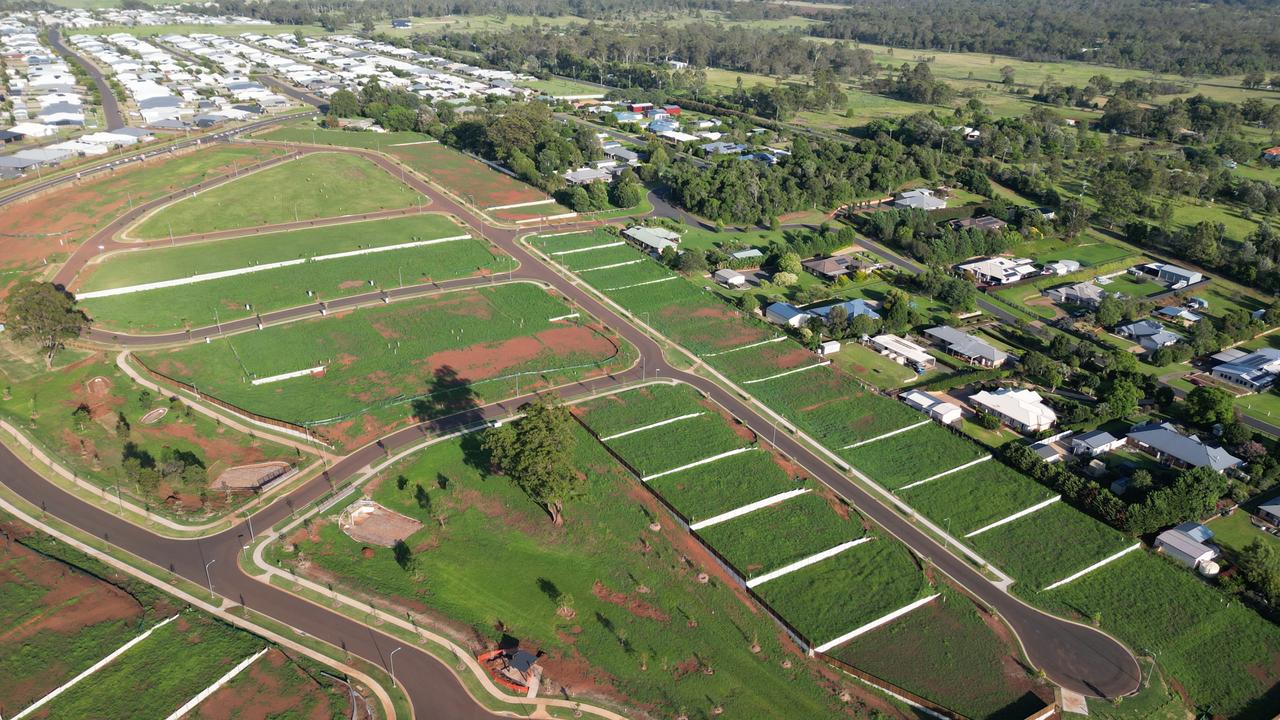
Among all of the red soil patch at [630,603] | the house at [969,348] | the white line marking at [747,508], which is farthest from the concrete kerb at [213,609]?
the house at [969,348]

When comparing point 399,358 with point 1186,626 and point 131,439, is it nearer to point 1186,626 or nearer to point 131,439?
point 131,439

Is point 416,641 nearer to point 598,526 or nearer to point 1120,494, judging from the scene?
point 598,526

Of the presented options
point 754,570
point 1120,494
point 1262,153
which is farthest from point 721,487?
point 1262,153

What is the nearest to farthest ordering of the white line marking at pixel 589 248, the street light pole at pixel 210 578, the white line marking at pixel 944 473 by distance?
the street light pole at pixel 210 578 < the white line marking at pixel 944 473 < the white line marking at pixel 589 248

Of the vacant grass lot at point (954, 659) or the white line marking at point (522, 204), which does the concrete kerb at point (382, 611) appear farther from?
the white line marking at point (522, 204)

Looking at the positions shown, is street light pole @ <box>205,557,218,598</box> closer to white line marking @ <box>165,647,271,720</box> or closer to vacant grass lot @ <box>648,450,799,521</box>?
white line marking @ <box>165,647,271,720</box>

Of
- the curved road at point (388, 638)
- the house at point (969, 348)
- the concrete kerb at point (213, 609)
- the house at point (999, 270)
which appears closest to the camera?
the concrete kerb at point (213, 609)

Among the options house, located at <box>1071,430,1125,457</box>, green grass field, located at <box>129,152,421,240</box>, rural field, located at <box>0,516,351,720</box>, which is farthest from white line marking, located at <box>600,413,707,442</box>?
green grass field, located at <box>129,152,421,240</box>
